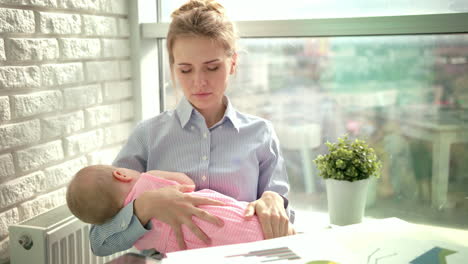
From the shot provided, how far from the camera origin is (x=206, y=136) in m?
1.50

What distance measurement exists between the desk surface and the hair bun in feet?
2.92

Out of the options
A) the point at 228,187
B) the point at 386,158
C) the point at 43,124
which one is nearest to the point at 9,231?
the point at 43,124

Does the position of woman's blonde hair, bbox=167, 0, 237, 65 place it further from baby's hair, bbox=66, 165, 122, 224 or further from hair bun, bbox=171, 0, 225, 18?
baby's hair, bbox=66, 165, 122, 224

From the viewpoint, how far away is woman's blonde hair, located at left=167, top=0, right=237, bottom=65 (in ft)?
4.65

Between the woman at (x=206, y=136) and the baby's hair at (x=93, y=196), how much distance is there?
0.14 ft

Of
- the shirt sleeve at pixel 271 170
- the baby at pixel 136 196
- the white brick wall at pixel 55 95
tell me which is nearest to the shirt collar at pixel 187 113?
the shirt sleeve at pixel 271 170

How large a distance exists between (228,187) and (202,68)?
379 millimetres

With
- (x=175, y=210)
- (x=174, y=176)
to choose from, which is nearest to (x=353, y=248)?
(x=175, y=210)

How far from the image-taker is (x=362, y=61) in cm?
200

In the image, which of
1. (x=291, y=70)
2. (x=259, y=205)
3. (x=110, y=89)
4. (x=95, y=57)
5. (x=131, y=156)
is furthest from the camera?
(x=291, y=70)

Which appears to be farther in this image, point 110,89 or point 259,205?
point 110,89

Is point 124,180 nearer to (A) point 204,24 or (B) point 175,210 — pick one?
(B) point 175,210

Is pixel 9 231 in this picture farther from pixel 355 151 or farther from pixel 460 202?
pixel 460 202

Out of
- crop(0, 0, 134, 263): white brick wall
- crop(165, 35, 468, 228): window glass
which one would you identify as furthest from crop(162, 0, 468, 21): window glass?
crop(0, 0, 134, 263): white brick wall
